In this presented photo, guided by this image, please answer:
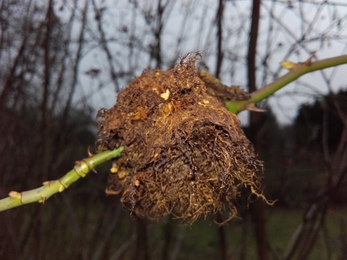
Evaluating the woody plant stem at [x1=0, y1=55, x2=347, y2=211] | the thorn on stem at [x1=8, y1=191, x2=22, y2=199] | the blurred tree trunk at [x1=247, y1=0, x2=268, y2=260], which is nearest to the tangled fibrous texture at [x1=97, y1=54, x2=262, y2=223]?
the woody plant stem at [x1=0, y1=55, x2=347, y2=211]

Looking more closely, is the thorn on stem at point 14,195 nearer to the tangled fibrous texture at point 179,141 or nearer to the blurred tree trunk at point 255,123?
the tangled fibrous texture at point 179,141

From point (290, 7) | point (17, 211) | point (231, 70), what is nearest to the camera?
point (290, 7)

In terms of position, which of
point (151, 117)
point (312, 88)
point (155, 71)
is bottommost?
point (151, 117)

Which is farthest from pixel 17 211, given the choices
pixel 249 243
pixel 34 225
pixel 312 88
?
pixel 249 243

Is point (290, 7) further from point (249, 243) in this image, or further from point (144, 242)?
point (249, 243)

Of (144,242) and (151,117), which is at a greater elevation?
(151,117)

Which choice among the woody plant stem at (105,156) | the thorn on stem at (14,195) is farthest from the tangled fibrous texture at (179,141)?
the thorn on stem at (14,195)

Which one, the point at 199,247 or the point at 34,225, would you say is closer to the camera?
the point at 34,225

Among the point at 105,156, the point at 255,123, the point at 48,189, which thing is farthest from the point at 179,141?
the point at 255,123

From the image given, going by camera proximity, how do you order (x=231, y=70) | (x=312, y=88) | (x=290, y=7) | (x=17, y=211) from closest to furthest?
(x=312, y=88) < (x=290, y=7) < (x=231, y=70) < (x=17, y=211)
